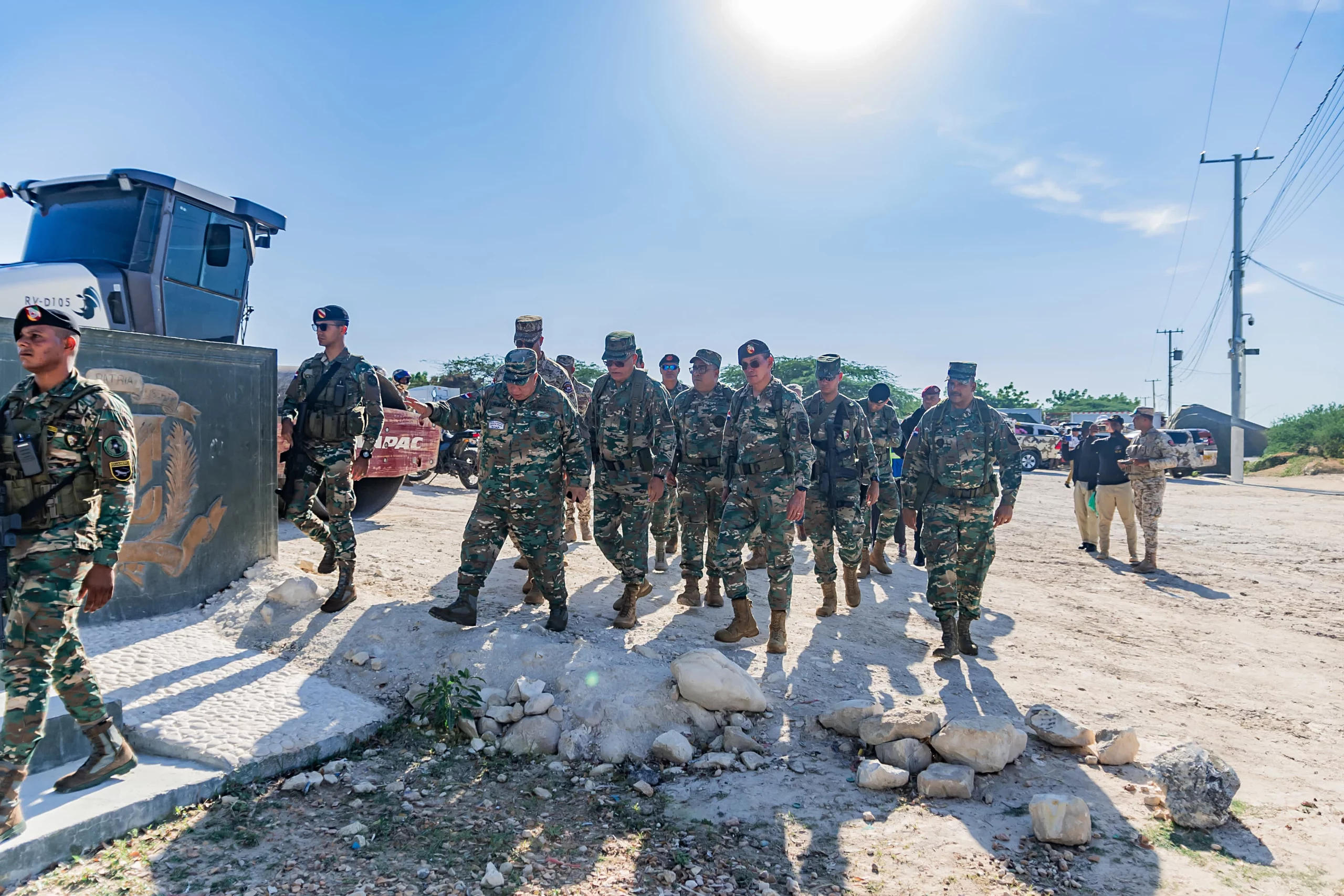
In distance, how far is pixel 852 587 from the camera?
6172mm

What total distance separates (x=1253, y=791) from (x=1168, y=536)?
8.31 metres

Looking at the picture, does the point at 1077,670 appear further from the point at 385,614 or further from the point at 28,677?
the point at 28,677

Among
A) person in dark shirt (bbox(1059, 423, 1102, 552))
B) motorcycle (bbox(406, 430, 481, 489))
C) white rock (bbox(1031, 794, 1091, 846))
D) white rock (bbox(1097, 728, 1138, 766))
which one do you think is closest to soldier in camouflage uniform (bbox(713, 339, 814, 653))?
white rock (bbox(1097, 728, 1138, 766))

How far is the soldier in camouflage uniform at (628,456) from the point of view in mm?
5438

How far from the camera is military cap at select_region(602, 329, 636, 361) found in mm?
5430

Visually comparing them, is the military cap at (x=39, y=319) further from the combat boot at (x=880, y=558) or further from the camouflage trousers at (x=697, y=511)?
the combat boot at (x=880, y=558)

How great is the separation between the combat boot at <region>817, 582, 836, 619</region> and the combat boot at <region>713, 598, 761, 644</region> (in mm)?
1062

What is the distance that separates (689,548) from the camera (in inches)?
239

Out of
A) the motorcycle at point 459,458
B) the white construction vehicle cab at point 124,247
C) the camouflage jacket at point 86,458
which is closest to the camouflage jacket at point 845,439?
the camouflage jacket at point 86,458

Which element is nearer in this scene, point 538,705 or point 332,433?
point 538,705

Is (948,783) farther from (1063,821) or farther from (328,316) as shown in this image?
(328,316)

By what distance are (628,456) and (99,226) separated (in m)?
5.20

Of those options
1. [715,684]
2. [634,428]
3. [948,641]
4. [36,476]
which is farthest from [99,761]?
[948,641]

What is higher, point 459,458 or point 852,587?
point 459,458
